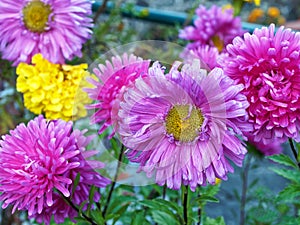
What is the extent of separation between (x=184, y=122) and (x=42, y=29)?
0.42 metres

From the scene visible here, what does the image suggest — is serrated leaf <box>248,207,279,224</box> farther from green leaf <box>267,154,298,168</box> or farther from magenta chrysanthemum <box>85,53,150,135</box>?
magenta chrysanthemum <box>85,53,150,135</box>

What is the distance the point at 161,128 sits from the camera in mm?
584

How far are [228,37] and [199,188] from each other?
395mm

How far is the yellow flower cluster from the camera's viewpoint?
2.79 feet

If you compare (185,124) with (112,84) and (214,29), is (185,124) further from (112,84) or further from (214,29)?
(214,29)

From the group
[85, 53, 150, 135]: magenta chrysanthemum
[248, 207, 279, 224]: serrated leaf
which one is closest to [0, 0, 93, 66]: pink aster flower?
[85, 53, 150, 135]: magenta chrysanthemum

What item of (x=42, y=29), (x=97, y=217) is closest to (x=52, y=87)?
(x=42, y=29)

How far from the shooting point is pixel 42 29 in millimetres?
910

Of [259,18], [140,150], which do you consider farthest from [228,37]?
[259,18]

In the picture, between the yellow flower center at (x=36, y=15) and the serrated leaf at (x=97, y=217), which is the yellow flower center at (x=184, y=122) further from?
the yellow flower center at (x=36, y=15)

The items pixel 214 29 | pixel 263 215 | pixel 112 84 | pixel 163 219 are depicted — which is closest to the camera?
Answer: pixel 112 84

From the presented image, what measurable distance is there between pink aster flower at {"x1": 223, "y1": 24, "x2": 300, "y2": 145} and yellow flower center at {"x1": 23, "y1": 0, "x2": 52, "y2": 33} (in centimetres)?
42

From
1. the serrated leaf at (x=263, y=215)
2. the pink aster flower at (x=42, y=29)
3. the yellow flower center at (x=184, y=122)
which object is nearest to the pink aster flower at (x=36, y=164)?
the yellow flower center at (x=184, y=122)

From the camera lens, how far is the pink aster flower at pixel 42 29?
883 millimetres
